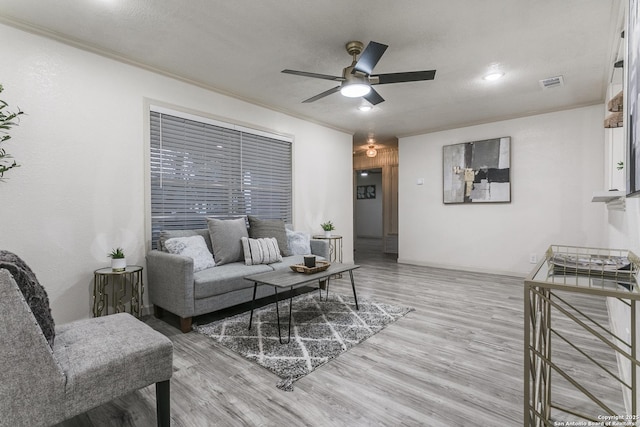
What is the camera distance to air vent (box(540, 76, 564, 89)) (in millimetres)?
3562

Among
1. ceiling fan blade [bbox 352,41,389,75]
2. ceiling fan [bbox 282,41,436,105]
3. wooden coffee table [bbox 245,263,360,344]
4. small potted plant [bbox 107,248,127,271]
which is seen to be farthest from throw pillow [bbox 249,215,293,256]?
ceiling fan blade [bbox 352,41,389,75]

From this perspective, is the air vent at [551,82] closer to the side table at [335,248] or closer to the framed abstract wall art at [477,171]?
the framed abstract wall art at [477,171]

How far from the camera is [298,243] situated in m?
4.23

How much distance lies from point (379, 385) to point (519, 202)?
14.1 feet

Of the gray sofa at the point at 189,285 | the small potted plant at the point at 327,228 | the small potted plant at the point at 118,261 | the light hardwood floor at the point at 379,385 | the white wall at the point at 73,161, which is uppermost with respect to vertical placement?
the white wall at the point at 73,161

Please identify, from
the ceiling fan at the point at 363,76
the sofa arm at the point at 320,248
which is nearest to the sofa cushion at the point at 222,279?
the sofa arm at the point at 320,248

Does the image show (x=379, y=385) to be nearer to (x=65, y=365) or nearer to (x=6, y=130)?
(x=65, y=365)

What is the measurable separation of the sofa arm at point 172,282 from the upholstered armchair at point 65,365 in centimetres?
108

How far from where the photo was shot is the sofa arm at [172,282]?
2.73 metres

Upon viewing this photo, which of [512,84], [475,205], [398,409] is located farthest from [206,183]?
[475,205]

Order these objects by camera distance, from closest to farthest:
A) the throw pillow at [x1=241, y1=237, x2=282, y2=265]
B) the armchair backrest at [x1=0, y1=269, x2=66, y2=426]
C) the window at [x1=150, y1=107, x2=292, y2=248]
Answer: the armchair backrest at [x1=0, y1=269, x2=66, y2=426], the window at [x1=150, y1=107, x2=292, y2=248], the throw pillow at [x1=241, y1=237, x2=282, y2=265]

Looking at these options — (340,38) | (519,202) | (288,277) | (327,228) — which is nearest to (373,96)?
(340,38)

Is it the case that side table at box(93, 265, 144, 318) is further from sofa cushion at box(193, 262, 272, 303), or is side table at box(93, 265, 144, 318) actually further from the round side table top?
sofa cushion at box(193, 262, 272, 303)

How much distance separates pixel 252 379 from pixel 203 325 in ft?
3.70
